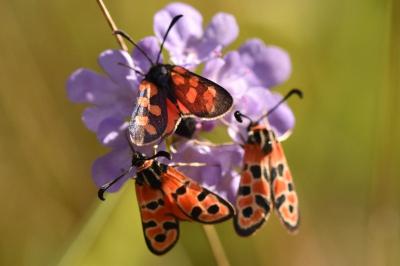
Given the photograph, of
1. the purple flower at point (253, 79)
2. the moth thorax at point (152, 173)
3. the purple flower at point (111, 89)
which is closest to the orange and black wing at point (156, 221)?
the moth thorax at point (152, 173)

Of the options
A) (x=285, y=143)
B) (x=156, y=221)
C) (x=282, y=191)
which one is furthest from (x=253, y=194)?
(x=285, y=143)

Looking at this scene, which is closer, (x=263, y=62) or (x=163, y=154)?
(x=163, y=154)

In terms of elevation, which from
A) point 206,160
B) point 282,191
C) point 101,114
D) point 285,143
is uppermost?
point 101,114

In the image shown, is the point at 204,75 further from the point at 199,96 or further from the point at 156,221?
the point at 156,221

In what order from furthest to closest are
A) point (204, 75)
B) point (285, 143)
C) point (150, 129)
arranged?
1. point (285, 143)
2. point (204, 75)
3. point (150, 129)

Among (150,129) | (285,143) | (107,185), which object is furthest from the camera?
(285,143)

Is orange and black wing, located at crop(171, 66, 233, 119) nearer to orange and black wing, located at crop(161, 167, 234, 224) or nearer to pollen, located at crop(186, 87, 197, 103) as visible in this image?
pollen, located at crop(186, 87, 197, 103)

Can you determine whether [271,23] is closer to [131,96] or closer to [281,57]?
[281,57]
